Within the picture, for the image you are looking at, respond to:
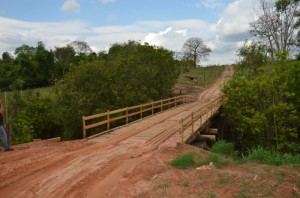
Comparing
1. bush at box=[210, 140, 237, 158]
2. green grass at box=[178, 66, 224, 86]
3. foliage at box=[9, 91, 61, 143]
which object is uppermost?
green grass at box=[178, 66, 224, 86]

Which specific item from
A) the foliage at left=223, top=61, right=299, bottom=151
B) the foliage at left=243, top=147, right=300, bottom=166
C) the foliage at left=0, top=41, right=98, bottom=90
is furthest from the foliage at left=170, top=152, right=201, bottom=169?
the foliage at left=0, top=41, right=98, bottom=90

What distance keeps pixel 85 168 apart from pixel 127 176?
1.36 meters

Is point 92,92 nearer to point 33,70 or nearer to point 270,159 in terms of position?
point 270,159

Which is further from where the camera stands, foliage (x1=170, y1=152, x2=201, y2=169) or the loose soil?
foliage (x1=170, y1=152, x2=201, y2=169)

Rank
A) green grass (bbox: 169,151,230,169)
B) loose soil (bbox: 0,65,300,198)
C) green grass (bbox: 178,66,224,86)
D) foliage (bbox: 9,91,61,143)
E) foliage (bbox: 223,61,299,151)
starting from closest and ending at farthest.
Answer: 1. loose soil (bbox: 0,65,300,198)
2. green grass (bbox: 169,151,230,169)
3. foliage (bbox: 223,61,299,151)
4. foliage (bbox: 9,91,61,143)
5. green grass (bbox: 178,66,224,86)

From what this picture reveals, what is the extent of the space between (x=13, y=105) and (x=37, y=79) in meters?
29.9

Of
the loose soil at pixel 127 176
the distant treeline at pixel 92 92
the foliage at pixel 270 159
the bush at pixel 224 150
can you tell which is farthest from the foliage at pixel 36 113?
the foliage at pixel 270 159

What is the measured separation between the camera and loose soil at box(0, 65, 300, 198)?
6785 mm

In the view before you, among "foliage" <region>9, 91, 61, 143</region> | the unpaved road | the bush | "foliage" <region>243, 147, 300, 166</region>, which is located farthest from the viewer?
"foliage" <region>9, 91, 61, 143</region>

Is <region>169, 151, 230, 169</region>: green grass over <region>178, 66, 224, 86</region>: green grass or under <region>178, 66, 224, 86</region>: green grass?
under

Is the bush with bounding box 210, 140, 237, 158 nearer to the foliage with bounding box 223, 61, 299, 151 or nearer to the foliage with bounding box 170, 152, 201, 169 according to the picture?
the foliage with bounding box 170, 152, 201, 169

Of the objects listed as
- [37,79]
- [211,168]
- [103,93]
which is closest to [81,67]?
[103,93]

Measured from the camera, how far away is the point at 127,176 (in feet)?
26.5

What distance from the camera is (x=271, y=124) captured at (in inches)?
730
